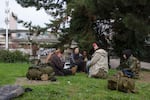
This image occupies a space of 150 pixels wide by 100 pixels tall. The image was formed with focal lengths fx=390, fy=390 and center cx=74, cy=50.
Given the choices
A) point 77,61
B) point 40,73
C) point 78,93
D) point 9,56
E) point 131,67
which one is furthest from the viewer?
point 9,56

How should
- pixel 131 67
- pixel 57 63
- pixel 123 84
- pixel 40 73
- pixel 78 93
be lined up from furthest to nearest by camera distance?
pixel 57 63
pixel 131 67
pixel 40 73
pixel 123 84
pixel 78 93

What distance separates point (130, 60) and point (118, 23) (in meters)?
8.02

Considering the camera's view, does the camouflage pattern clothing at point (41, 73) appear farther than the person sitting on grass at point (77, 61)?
No

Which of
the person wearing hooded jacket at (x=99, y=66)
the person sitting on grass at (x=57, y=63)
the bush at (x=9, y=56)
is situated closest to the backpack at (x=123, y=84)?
the person wearing hooded jacket at (x=99, y=66)

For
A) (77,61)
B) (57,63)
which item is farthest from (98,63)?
(77,61)

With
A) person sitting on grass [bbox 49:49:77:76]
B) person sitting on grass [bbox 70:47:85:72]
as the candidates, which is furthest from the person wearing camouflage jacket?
person sitting on grass [bbox 70:47:85:72]

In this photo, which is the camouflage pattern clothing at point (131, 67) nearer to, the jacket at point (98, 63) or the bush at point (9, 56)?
the jacket at point (98, 63)

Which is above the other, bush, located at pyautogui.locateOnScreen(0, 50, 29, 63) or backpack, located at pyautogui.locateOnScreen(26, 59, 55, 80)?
bush, located at pyautogui.locateOnScreen(0, 50, 29, 63)

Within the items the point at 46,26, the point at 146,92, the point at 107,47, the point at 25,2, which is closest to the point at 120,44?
the point at 107,47

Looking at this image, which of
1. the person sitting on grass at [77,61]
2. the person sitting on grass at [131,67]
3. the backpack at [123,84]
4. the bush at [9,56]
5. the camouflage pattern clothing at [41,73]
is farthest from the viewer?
the bush at [9,56]

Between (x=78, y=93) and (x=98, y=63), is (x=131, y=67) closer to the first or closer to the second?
(x=98, y=63)

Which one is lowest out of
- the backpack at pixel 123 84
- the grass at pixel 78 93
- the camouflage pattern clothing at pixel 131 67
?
the grass at pixel 78 93

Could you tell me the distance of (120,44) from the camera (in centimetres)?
2422

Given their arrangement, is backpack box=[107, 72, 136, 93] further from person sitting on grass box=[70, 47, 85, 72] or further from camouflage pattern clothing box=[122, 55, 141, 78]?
person sitting on grass box=[70, 47, 85, 72]
